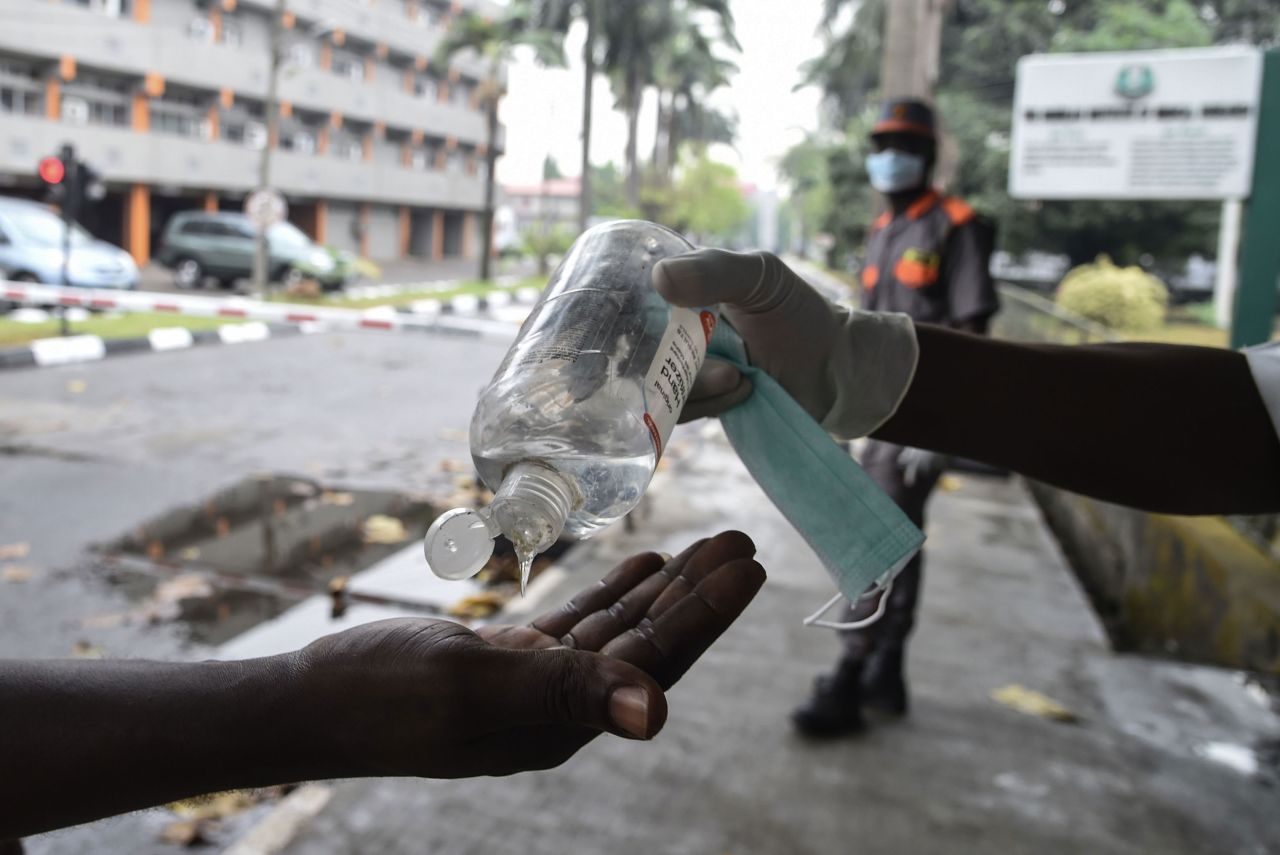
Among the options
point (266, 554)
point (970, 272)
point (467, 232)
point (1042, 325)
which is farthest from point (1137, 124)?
point (467, 232)

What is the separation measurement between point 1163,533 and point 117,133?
29648mm

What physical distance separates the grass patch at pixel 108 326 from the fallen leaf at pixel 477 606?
28.6ft

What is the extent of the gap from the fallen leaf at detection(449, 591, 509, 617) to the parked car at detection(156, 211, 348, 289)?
17.7 metres

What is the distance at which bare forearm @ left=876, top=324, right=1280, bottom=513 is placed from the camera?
174 centimetres

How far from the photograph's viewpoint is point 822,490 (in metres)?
1.57

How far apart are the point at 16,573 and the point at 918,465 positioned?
151 inches

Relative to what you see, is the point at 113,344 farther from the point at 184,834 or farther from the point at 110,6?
the point at 110,6

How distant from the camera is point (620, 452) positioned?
124 centimetres

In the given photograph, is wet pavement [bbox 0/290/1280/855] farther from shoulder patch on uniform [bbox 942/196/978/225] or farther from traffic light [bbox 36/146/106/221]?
traffic light [bbox 36/146/106/221]

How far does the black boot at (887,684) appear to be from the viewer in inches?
137

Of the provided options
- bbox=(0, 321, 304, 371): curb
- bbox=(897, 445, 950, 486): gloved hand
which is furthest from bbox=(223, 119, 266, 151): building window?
bbox=(897, 445, 950, 486): gloved hand

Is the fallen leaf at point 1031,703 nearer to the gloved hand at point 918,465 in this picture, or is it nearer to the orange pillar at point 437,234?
the gloved hand at point 918,465

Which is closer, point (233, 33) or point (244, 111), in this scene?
point (233, 33)

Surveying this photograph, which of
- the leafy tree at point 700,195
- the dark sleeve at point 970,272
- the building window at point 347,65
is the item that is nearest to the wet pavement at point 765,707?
the dark sleeve at point 970,272
